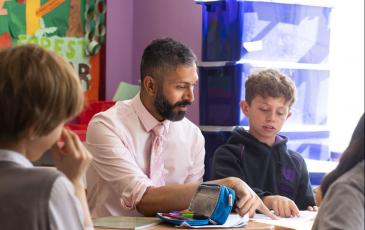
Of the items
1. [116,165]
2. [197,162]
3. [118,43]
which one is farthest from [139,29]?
[116,165]

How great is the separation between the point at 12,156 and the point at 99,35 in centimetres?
230

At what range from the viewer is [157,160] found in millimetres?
2248

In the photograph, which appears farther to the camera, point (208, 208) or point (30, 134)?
point (208, 208)

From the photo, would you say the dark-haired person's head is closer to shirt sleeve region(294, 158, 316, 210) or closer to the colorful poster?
shirt sleeve region(294, 158, 316, 210)

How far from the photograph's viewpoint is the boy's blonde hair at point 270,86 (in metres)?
2.35

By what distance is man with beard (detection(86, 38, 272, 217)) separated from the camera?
212 cm

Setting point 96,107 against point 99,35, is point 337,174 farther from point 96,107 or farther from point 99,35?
point 99,35

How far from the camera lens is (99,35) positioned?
3.33 m

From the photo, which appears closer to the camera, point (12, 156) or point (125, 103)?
point (12, 156)

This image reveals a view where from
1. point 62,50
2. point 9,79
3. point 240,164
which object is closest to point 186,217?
point 240,164

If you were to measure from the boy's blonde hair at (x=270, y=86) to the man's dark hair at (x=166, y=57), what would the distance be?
273 mm

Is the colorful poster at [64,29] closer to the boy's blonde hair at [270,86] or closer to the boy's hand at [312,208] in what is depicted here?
the boy's blonde hair at [270,86]

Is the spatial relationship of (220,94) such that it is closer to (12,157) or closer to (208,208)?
(208,208)

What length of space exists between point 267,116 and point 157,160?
0.46 metres
